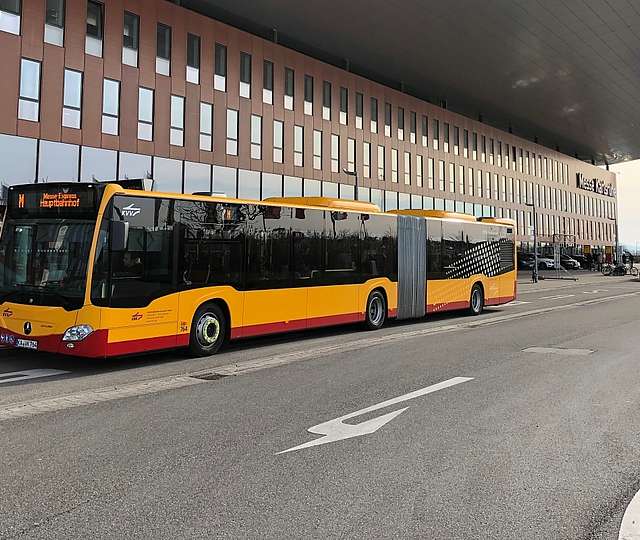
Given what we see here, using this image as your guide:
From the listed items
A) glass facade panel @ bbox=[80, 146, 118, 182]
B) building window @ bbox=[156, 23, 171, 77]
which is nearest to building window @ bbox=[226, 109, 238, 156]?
building window @ bbox=[156, 23, 171, 77]

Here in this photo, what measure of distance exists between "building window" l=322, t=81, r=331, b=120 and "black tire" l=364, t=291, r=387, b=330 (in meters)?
26.1

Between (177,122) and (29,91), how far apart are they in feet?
23.6

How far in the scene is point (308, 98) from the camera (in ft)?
123

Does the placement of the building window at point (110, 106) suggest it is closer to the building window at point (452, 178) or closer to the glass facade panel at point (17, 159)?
the glass facade panel at point (17, 159)

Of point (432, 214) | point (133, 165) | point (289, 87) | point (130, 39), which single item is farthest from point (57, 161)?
point (432, 214)

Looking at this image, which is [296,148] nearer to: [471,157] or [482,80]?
[482,80]

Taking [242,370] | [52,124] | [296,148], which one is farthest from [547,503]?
[296,148]

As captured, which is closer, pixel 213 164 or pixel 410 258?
pixel 410 258

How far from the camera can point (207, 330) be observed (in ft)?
34.0

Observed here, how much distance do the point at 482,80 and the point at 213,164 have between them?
24.2 meters

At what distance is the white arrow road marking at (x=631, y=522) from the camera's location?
11.2 ft

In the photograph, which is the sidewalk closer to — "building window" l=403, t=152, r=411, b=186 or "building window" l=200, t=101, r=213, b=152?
"building window" l=403, t=152, r=411, b=186

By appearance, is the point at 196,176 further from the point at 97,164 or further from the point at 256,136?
the point at 97,164

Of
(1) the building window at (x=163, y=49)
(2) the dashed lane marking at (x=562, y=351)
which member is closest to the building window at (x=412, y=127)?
(1) the building window at (x=163, y=49)
